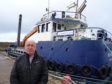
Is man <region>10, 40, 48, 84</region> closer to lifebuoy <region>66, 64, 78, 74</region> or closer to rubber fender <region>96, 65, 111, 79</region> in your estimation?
rubber fender <region>96, 65, 111, 79</region>

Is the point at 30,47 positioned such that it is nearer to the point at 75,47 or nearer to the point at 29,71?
the point at 29,71

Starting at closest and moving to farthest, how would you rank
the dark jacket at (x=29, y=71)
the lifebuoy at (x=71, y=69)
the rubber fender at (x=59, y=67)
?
the dark jacket at (x=29, y=71)
the lifebuoy at (x=71, y=69)
the rubber fender at (x=59, y=67)

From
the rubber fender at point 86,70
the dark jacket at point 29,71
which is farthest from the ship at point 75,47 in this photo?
the dark jacket at point 29,71

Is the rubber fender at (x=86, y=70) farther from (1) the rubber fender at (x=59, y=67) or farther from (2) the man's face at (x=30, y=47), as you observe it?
(2) the man's face at (x=30, y=47)

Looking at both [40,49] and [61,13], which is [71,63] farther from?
[61,13]

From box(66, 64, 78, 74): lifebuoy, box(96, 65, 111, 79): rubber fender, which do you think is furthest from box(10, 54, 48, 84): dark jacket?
box(66, 64, 78, 74): lifebuoy

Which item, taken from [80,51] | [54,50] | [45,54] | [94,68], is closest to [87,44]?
[80,51]

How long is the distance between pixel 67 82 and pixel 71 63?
10.4 feet

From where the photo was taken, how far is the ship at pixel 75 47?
374 inches

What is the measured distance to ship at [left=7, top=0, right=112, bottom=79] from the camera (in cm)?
951

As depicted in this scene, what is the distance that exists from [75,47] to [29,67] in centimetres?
707

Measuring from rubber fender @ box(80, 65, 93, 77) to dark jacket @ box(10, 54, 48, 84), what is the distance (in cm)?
642

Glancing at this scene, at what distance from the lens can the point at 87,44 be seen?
968cm

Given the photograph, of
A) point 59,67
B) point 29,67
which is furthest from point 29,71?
point 59,67
